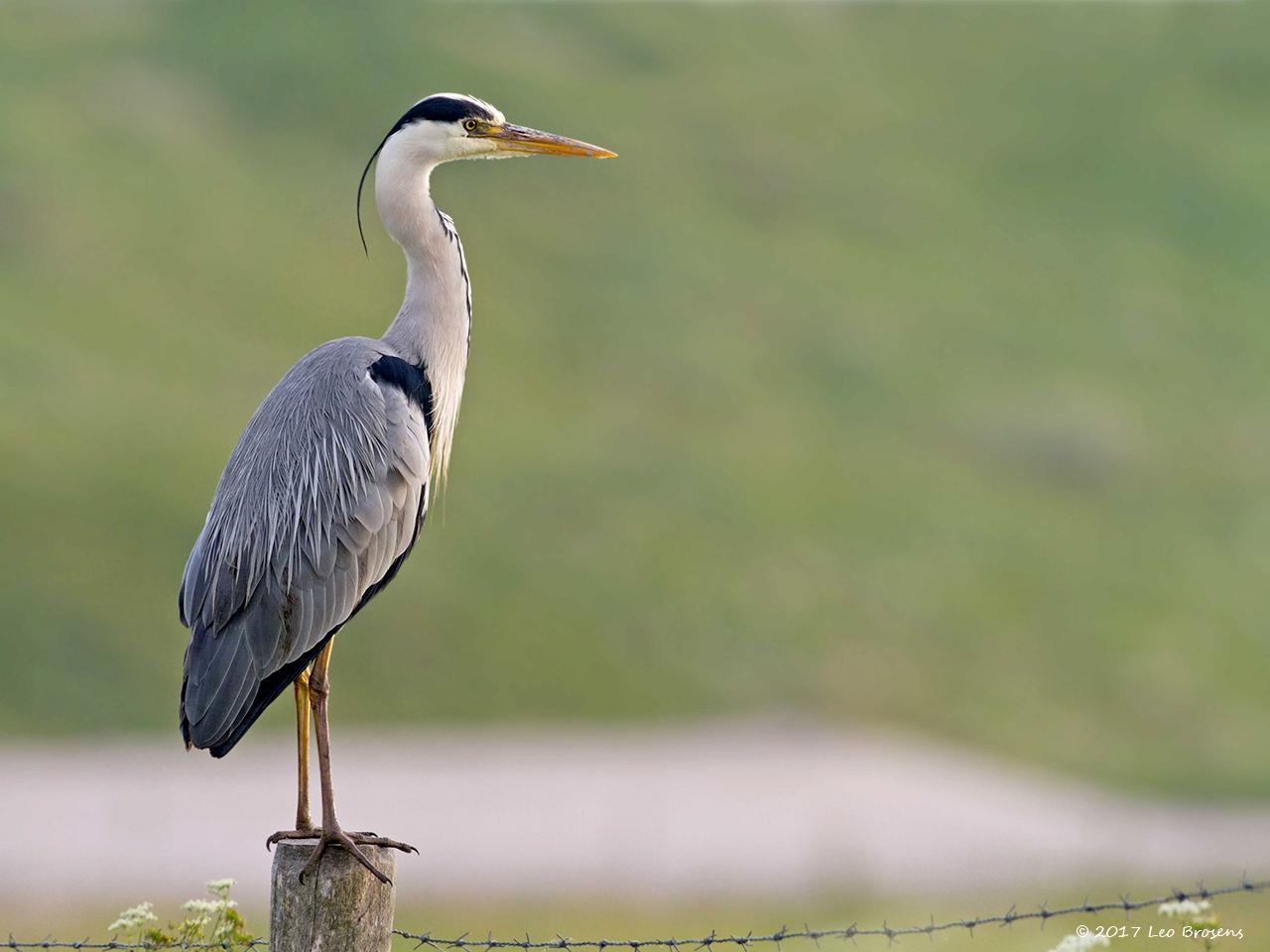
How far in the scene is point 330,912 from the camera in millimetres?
4855

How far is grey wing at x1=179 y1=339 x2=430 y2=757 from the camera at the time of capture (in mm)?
5914

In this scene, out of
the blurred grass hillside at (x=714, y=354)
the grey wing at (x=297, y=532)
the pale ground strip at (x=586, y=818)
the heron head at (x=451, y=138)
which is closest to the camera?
the grey wing at (x=297, y=532)

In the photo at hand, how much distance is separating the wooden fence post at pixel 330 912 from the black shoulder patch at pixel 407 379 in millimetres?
1968

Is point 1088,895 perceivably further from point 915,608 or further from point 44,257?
point 44,257

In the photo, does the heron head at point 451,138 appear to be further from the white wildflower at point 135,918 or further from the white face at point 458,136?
the white wildflower at point 135,918

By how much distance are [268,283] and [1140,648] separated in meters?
23.2

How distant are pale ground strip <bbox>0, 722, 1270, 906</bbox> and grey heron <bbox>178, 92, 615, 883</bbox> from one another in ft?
74.3

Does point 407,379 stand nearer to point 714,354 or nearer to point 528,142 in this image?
point 528,142

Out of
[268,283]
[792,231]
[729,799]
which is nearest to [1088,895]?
[729,799]

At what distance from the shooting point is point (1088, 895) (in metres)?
29.4

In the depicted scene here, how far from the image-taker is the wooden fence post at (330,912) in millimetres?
4848

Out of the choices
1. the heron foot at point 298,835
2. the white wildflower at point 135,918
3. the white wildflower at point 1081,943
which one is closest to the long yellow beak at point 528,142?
the heron foot at point 298,835

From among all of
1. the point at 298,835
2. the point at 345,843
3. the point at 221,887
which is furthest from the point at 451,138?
the point at 221,887

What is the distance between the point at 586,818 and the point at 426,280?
2639cm
